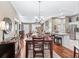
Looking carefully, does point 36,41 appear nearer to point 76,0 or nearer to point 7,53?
point 7,53

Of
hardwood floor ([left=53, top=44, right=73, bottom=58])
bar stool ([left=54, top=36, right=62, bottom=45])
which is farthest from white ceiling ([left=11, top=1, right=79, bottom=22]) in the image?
hardwood floor ([left=53, top=44, right=73, bottom=58])

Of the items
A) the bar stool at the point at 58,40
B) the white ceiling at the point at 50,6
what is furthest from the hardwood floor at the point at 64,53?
the white ceiling at the point at 50,6

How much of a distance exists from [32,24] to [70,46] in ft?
19.8

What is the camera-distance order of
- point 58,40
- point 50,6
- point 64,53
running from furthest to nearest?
1. point 58,40
2. point 50,6
3. point 64,53

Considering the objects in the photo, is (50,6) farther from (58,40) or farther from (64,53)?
(58,40)

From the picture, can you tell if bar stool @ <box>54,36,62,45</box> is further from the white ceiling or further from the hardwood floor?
the hardwood floor

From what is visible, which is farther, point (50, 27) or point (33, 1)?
point (50, 27)

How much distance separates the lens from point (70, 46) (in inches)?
259

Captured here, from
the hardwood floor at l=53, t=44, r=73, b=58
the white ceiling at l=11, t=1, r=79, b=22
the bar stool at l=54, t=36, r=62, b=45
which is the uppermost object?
the white ceiling at l=11, t=1, r=79, b=22

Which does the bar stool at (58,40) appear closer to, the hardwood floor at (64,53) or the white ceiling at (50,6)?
the white ceiling at (50,6)

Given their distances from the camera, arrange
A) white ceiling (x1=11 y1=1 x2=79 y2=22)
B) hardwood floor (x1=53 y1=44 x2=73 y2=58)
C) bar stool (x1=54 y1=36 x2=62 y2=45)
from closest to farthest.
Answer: hardwood floor (x1=53 y1=44 x2=73 y2=58) < white ceiling (x1=11 y1=1 x2=79 y2=22) < bar stool (x1=54 y1=36 x2=62 y2=45)

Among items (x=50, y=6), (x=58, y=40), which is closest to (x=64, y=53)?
(x=50, y=6)

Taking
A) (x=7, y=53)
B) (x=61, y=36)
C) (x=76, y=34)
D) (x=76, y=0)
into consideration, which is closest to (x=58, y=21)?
(x=61, y=36)

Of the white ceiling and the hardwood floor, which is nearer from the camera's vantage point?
the hardwood floor
